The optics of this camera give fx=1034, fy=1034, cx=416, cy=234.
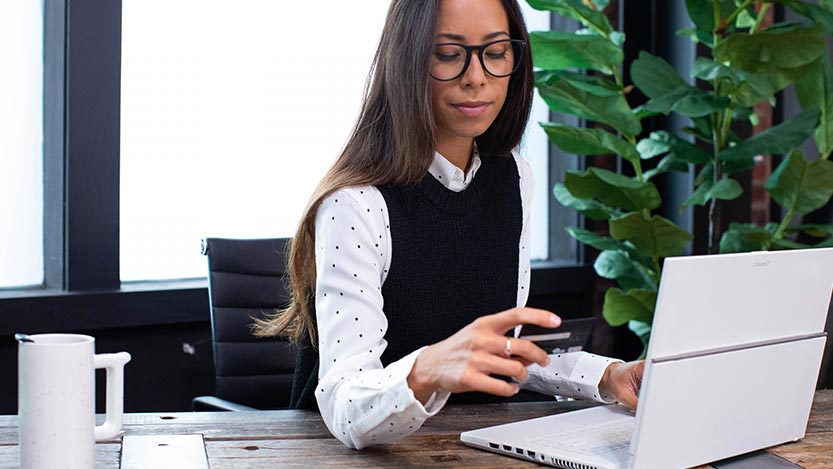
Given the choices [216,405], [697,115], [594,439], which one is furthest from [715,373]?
[697,115]

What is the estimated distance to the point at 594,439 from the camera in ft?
4.87

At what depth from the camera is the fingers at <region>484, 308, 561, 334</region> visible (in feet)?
4.05

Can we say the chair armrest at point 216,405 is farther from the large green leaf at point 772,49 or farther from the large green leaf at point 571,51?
the large green leaf at point 772,49

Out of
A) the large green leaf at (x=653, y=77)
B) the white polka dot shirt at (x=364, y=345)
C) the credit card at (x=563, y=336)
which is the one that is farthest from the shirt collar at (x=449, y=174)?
the large green leaf at (x=653, y=77)

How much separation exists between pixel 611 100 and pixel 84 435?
80.8 inches

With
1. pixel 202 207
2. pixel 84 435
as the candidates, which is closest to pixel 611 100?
pixel 202 207

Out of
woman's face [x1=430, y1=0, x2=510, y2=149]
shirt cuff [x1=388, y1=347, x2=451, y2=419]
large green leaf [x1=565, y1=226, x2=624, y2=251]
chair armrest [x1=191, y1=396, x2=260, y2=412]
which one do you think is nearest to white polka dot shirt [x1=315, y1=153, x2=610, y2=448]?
shirt cuff [x1=388, y1=347, x2=451, y2=419]

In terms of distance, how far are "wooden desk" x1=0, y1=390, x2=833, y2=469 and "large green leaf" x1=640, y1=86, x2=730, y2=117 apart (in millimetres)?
1216

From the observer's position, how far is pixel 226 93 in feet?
9.86

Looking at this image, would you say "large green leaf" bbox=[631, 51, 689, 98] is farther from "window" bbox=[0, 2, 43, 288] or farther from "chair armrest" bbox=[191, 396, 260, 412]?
"window" bbox=[0, 2, 43, 288]

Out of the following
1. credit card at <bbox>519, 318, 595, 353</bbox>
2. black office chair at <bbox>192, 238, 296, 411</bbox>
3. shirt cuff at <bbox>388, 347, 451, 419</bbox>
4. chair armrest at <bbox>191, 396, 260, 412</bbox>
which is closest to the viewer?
shirt cuff at <bbox>388, 347, 451, 419</bbox>

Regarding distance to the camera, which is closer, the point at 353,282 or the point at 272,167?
the point at 353,282

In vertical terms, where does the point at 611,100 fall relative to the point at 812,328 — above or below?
above

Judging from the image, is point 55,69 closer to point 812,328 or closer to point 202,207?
point 202,207
